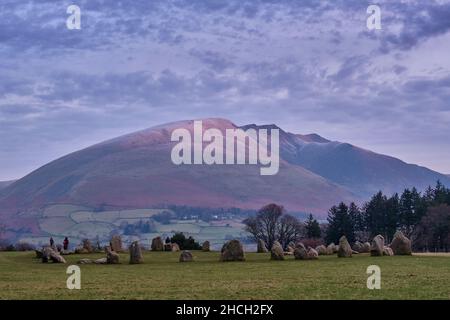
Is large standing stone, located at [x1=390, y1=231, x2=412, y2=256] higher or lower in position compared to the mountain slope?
lower

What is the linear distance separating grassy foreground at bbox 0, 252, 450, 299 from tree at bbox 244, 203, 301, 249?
56.4 metres

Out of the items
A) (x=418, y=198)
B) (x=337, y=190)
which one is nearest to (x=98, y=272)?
(x=418, y=198)

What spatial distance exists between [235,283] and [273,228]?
2691 inches

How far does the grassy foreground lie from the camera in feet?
66.9

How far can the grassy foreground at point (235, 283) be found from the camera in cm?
2039

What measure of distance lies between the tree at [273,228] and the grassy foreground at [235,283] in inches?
2220

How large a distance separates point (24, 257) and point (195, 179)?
115m

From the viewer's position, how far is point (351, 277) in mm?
26359

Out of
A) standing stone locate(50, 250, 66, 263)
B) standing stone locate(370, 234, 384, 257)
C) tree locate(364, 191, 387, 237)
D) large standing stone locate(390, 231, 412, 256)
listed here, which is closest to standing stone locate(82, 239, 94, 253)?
standing stone locate(50, 250, 66, 263)

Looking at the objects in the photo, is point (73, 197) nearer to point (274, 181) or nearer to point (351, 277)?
point (274, 181)

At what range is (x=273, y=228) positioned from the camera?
92062 mm

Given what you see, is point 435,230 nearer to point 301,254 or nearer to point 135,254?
point 301,254

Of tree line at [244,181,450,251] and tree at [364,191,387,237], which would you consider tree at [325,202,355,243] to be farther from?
tree at [364,191,387,237]

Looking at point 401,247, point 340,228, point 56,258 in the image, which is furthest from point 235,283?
point 340,228
